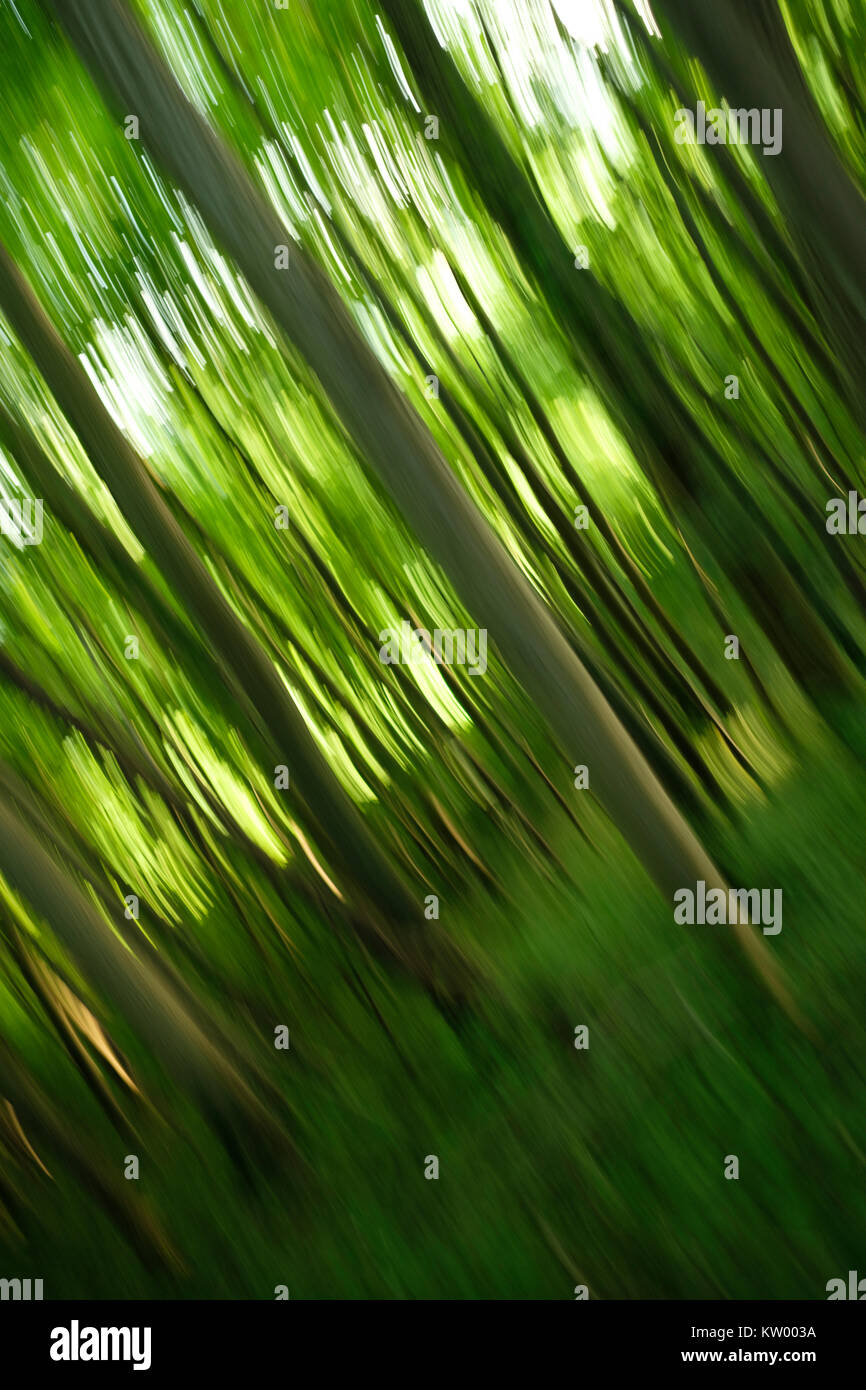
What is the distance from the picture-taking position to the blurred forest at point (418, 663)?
1.30 m

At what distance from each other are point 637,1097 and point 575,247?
3.87ft

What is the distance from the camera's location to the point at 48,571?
1.40 m

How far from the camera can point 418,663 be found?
4.47ft

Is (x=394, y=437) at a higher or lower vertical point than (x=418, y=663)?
higher

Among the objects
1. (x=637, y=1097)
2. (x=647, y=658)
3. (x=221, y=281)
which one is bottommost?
(x=637, y=1097)

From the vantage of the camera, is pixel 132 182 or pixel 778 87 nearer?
pixel 778 87

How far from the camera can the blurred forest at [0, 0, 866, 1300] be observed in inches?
51.1

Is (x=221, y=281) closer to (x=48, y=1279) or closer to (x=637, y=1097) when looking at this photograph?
(x=637, y=1097)

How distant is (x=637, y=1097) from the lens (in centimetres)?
130

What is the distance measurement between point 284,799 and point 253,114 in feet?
3.14
